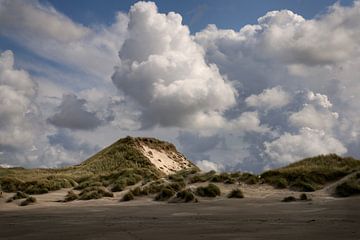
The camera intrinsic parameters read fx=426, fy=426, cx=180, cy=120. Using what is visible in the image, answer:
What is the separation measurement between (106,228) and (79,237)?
4.54 ft

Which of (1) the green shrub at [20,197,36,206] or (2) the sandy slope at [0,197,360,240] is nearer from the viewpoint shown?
(2) the sandy slope at [0,197,360,240]

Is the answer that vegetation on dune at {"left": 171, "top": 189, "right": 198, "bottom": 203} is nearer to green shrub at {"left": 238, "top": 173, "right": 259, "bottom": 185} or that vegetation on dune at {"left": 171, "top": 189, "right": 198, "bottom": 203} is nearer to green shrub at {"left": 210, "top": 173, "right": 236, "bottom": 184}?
green shrub at {"left": 210, "top": 173, "right": 236, "bottom": 184}

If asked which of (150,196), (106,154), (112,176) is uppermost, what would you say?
(106,154)

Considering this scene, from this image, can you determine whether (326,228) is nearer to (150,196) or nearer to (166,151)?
(150,196)

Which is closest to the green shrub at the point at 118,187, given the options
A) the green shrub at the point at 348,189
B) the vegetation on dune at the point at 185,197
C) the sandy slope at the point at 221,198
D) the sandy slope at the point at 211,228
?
the sandy slope at the point at 221,198

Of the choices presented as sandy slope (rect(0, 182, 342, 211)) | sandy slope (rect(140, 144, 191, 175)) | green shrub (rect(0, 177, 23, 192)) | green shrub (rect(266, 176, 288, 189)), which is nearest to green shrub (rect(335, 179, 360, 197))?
sandy slope (rect(0, 182, 342, 211))

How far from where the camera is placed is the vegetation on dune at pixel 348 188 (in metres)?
17.3

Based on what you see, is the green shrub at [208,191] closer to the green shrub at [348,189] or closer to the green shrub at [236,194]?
the green shrub at [236,194]

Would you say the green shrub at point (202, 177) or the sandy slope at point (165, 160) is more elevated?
the sandy slope at point (165, 160)

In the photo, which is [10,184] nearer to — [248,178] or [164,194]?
[164,194]

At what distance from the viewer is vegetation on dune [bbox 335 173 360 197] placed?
56.8 ft

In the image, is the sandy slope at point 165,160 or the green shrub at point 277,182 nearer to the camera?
the green shrub at point 277,182

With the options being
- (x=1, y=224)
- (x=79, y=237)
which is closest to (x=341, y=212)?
(x=79, y=237)

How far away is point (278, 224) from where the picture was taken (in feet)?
30.1
